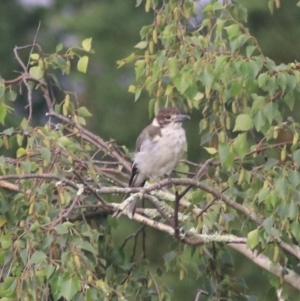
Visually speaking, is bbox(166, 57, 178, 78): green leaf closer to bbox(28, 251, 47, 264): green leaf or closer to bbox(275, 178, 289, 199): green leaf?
bbox(275, 178, 289, 199): green leaf

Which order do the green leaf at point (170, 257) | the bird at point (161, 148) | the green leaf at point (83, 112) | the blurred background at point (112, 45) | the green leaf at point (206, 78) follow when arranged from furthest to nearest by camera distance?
the blurred background at point (112, 45)
the bird at point (161, 148)
the green leaf at point (83, 112)
the green leaf at point (170, 257)
the green leaf at point (206, 78)

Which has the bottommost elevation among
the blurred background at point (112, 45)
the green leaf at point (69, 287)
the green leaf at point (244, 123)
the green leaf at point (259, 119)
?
the blurred background at point (112, 45)

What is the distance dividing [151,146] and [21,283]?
90.3 inches

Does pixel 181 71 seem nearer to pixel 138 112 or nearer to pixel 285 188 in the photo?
pixel 285 188

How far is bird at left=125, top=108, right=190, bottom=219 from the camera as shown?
19.5ft

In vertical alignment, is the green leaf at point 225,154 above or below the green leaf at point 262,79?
below

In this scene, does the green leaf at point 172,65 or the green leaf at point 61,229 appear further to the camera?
the green leaf at point 172,65

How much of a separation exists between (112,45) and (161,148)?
259 inches

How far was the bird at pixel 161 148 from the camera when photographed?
593cm

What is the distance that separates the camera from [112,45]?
492 inches

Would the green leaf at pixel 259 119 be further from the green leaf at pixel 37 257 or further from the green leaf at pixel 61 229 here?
the green leaf at pixel 37 257

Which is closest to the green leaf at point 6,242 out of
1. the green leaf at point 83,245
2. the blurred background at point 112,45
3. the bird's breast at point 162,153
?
the green leaf at point 83,245

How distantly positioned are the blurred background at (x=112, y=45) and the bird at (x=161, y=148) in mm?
3983

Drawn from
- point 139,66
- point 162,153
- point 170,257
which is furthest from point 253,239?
point 162,153
